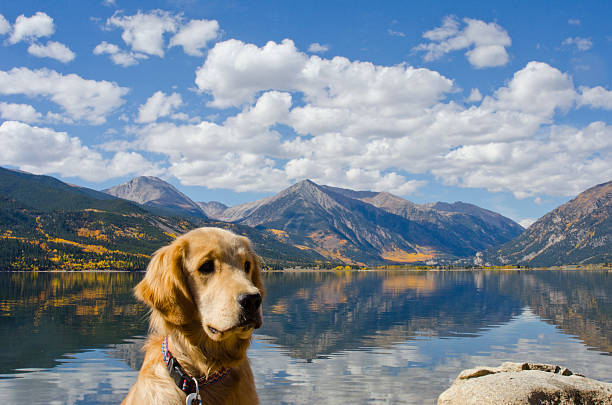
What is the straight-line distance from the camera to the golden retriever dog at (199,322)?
14.4 ft

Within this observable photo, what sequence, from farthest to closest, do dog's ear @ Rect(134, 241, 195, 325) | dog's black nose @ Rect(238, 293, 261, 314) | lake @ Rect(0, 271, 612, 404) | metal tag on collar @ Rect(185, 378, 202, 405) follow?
lake @ Rect(0, 271, 612, 404), dog's ear @ Rect(134, 241, 195, 325), dog's black nose @ Rect(238, 293, 261, 314), metal tag on collar @ Rect(185, 378, 202, 405)

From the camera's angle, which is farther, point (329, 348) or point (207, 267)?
point (329, 348)

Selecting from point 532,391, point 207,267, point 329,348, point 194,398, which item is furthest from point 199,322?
point 329,348

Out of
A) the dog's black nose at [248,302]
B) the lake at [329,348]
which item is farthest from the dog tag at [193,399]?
the lake at [329,348]

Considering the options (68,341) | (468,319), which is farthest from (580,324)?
(68,341)

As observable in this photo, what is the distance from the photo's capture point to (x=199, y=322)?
15.2 feet

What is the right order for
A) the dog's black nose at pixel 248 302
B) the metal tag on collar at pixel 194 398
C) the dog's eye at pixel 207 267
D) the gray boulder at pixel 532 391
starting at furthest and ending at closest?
1. the gray boulder at pixel 532 391
2. the dog's eye at pixel 207 267
3. the dog's black nose at pixel 248 302
4. the metal tag on collar at pixel 194 398

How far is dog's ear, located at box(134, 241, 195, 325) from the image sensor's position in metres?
4.56

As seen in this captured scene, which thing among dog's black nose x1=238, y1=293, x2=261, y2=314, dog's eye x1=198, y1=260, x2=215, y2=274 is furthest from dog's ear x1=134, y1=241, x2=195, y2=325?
dog's black nose x1=238, y1=293, x2=261, y2=314

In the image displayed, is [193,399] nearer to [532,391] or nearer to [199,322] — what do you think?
[199,322]

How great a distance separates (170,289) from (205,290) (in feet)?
1.11

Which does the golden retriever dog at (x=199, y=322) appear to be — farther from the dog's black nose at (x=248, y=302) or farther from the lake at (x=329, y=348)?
the lake at (x=329, y=348)

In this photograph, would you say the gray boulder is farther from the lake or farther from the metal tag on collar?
the metal tag on collar

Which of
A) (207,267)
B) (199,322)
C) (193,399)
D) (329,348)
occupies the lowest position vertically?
(329,348)
